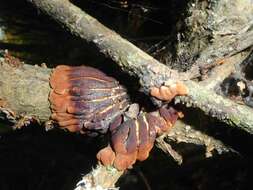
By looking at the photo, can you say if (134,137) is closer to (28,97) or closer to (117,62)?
(117,62)

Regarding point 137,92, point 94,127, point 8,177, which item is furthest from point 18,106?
point 8,177

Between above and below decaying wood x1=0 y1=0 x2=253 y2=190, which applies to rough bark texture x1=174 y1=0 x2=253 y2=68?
above

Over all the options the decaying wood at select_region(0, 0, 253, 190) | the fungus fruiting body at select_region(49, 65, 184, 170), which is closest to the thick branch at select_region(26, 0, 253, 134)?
the decaying wood at select_region(0, 0, 253, 190)

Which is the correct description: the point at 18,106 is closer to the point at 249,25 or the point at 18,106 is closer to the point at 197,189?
the point at 249,25

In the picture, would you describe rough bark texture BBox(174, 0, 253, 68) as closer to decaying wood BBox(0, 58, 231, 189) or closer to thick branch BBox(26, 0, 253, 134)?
thick branch BBox(26, 0, 253, 134)

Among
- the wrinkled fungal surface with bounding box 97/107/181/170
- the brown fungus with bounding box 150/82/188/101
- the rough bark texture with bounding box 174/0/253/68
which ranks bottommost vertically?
the wrinkled fungal surface with bounding box 97/107/181/170

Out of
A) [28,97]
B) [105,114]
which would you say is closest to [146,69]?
[105,114]

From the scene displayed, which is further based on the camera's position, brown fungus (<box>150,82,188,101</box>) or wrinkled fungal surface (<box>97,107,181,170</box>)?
wrinkled fungal surface (<box>97,107,181,170</box>)
